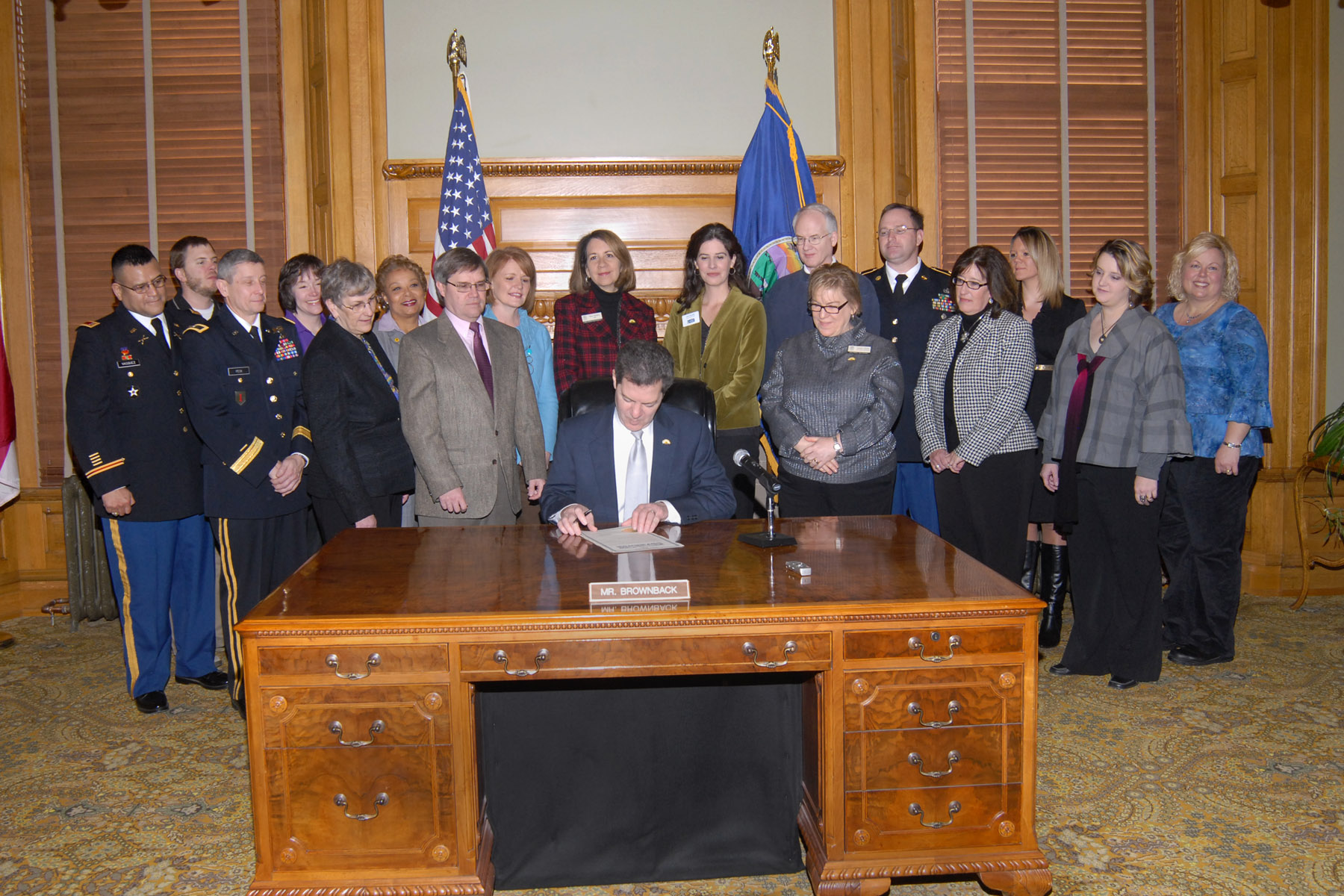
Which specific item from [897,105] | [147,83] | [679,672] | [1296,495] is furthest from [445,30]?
[1296,495]

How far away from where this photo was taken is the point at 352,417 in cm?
362

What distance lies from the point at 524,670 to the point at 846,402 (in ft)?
6.02

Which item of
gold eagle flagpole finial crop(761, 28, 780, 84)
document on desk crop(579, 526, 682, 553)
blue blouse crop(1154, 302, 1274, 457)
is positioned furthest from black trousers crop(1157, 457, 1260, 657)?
gold eagle flagpole finial crop(761, 28, 780, 84)

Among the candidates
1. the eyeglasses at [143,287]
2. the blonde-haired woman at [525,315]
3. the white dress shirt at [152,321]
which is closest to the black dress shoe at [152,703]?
the white dress shirt at [152,321]

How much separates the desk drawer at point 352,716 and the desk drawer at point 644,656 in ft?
0.41

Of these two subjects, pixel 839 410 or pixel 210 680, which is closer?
pixel 839 410

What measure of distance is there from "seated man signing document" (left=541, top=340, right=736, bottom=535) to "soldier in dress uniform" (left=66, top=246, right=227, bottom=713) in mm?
1712

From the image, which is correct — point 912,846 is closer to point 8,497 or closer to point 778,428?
point 778,428

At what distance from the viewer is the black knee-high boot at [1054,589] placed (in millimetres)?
4332

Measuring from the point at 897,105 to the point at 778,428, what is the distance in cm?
267

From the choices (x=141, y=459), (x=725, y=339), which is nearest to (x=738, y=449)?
(x=725, y=339)

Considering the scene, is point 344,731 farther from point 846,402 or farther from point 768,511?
point 846,402

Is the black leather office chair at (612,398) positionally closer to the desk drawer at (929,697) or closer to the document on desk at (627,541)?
the document on desk at (627,541)

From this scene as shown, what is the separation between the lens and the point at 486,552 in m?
2.65
